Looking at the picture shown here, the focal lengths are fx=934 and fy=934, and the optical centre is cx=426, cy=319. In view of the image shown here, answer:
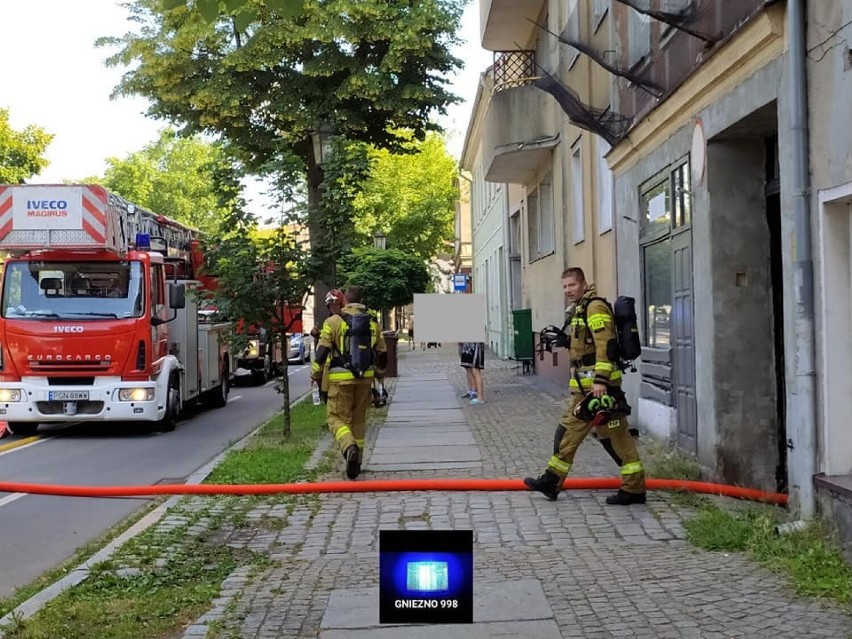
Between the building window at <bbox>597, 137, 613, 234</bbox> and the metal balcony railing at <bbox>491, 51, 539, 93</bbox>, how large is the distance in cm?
516

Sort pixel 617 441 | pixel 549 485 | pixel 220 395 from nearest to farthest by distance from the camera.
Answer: pixel 617 441 < pixel 549 485 < pixel 220 395

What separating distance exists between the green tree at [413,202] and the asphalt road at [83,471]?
29.6 m

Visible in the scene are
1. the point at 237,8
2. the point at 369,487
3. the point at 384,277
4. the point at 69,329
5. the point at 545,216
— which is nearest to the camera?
the point at 237,8

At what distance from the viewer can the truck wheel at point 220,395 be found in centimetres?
1809

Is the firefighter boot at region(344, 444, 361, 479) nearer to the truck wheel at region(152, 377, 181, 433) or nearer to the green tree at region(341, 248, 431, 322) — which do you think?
the truck wheel at region(152, 377, 181, 433)

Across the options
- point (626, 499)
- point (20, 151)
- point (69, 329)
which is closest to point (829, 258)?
point (626, 499)

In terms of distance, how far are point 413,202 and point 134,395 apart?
35300mm

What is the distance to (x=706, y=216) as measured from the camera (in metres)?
7.90

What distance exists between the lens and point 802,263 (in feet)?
19.1

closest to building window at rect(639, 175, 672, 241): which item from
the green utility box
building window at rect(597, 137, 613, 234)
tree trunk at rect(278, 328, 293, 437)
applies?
building window at rect(597, 137, 613, 234)

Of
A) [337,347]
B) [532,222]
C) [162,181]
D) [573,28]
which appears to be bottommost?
[337,347]

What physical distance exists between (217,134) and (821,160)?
15.8 meters

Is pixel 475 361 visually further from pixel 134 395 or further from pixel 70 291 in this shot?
pixel 70 291

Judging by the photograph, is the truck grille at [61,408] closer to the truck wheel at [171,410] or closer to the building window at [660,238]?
the truck wheel at [171,410]
